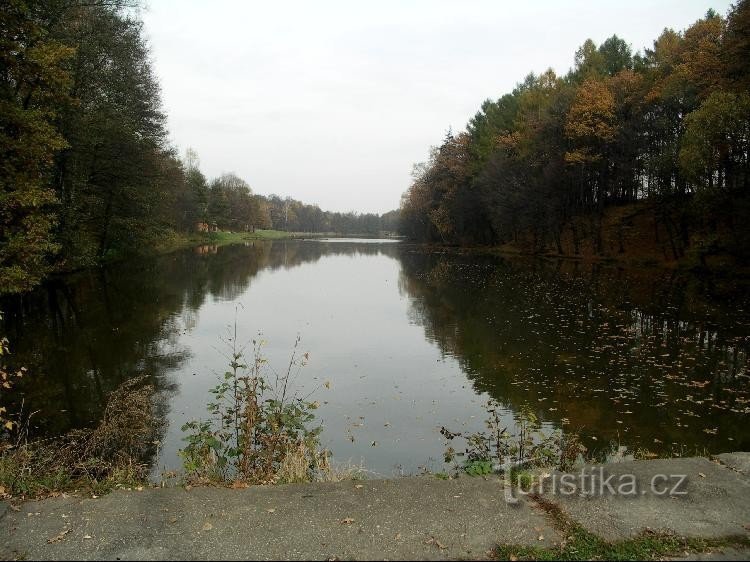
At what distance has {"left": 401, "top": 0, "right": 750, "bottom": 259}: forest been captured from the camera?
28.6m

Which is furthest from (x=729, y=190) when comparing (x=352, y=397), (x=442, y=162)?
(x=442, y=162)

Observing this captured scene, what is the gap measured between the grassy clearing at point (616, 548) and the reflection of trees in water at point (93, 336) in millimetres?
7754

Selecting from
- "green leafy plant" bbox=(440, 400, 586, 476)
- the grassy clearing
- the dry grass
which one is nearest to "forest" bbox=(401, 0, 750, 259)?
"green leafy plant" bbox=(440, 400, 586, 476)

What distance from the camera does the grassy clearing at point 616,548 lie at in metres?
3.73

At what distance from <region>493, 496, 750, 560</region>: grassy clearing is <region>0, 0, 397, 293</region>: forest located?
14.7 m

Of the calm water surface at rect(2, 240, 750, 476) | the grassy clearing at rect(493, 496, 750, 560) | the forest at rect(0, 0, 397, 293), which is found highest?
the forest at rect(0, 0, 397, 293)

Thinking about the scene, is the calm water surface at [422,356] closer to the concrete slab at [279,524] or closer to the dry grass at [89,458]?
the dry grass at [89,458]

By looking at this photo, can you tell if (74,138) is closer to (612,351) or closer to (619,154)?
(612,351)

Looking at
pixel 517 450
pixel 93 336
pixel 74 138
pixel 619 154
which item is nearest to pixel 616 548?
pixel 517 450

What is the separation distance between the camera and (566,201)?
4925 centimetres

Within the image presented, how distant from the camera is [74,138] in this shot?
2452cm

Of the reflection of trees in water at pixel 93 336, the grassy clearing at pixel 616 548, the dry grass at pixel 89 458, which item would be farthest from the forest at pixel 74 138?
the grassy clearing at pixel 616 548

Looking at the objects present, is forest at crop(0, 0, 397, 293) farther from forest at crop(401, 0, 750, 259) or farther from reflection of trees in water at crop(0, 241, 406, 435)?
forest at crop(401, 0, 750, 259)

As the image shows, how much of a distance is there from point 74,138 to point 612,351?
2527 centimetres
